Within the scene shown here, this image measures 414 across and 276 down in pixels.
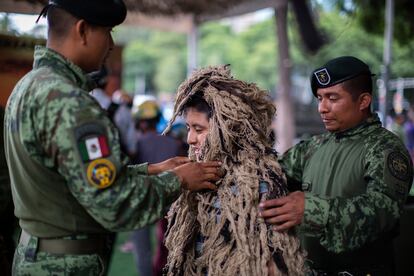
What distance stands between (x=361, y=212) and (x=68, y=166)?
115 centimetres

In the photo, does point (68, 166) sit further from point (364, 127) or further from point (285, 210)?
point (364, 127)

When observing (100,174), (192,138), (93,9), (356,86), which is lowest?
(100,174)

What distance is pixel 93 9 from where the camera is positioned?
188 cm

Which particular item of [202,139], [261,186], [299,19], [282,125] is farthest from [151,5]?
[282,125]

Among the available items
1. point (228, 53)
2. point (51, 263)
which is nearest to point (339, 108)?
point (51, 263)

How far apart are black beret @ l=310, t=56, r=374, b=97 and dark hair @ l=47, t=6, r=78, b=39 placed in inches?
50.2

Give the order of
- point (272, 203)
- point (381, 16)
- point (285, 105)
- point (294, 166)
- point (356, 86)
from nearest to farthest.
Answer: point (272, 203), point (356, 86), point (294, 166), point (285, 105), point (381, 16)

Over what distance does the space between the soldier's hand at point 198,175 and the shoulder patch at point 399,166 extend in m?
0.79

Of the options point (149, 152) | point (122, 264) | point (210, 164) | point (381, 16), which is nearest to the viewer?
point (210, 164)

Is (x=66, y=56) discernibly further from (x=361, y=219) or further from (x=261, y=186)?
(x=361, y=219)

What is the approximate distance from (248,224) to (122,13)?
945 mm

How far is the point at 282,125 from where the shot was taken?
896 cm

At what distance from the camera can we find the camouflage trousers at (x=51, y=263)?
1885 millimetres

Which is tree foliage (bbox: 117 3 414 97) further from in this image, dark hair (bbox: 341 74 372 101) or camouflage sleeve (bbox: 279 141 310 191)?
dark hair (bbox: 341 74 372 101)
